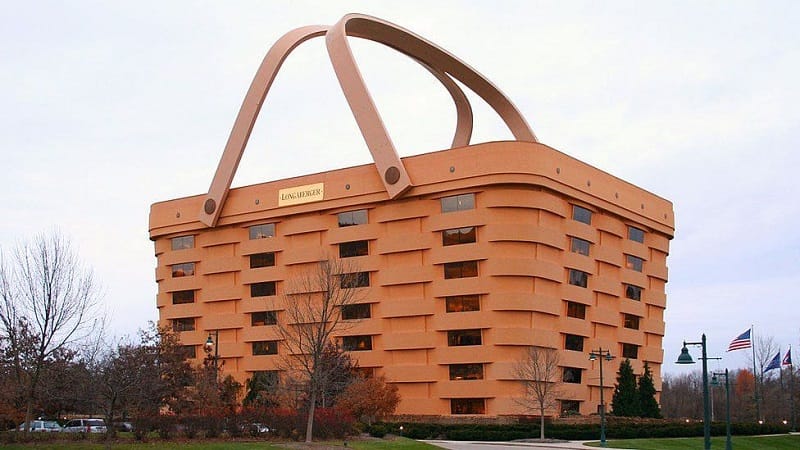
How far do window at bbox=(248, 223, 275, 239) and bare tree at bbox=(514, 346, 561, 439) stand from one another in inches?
962

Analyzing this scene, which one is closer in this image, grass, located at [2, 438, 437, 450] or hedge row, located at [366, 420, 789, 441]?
grass, located at [2, 438, 437, 450]

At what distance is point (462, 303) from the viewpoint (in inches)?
2549

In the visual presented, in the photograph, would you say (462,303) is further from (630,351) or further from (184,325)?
(184,325)

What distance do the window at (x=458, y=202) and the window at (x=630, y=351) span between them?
65.4 feet

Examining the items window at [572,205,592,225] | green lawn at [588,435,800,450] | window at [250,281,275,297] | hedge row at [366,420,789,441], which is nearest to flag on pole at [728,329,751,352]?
green lawn at [588,435,800,450]

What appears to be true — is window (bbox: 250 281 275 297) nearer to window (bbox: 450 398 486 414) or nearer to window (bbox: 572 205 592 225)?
window (bbox: 450 398 486 414)

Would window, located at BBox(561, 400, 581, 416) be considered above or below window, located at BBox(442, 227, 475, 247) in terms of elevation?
below

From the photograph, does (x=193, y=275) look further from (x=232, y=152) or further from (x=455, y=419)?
(x=455, y=419)

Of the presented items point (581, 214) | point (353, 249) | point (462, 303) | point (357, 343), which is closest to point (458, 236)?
point (462, 303)

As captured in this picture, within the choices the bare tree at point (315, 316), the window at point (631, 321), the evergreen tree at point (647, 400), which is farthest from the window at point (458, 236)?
the evergreen tree at point (647, 400)

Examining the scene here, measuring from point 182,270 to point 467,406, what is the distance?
3104 centimetres

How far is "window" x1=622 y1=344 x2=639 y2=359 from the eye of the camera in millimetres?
74975

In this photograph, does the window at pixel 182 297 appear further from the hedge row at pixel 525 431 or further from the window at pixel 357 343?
the hedge row at pixel 525 431

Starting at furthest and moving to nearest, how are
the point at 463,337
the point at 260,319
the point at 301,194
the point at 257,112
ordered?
the point at 260,319, the point at 257,112, the point at 301,194, the point at 463,337
